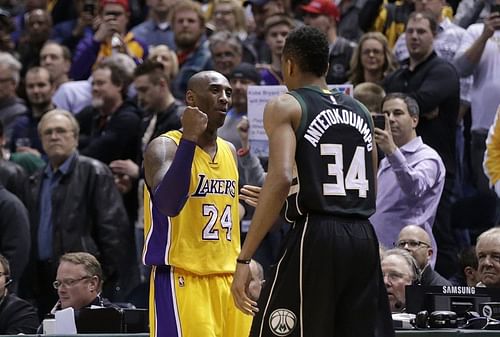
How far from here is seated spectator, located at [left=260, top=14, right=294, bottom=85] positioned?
1288 centimetres

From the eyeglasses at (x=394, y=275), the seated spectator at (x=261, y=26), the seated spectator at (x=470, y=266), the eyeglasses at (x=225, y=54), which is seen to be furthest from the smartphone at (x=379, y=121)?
the seated spectator at (x=261, y=26)

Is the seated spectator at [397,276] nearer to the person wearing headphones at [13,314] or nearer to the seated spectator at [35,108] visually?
the person wearing headphones at [13,314]

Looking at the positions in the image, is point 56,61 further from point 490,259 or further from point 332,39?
point 490,259

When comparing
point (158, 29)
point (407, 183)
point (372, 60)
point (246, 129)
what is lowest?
point (407, 183)

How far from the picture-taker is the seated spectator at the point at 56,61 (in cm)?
1494

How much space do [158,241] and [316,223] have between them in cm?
146

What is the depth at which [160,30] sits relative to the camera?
615 inches

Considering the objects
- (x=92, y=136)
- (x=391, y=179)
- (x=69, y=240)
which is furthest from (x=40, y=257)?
(x=391, y=179)

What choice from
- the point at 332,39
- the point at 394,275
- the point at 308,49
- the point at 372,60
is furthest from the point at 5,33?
the point at 308,49

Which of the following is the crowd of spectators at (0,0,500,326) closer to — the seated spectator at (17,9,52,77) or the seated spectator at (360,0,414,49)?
the seated spectator at (360,0,414,49)

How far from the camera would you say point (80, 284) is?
364 inches

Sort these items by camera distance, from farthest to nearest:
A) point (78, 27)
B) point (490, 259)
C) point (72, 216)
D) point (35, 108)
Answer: point (78, 27)
point (35, 108)
point (72, 216)
point (490, 259)

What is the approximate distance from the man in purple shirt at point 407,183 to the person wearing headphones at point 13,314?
9.97ft

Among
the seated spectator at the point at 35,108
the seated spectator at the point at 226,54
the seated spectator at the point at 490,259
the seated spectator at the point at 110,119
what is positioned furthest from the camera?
the seated spectator at the point at 35,108
